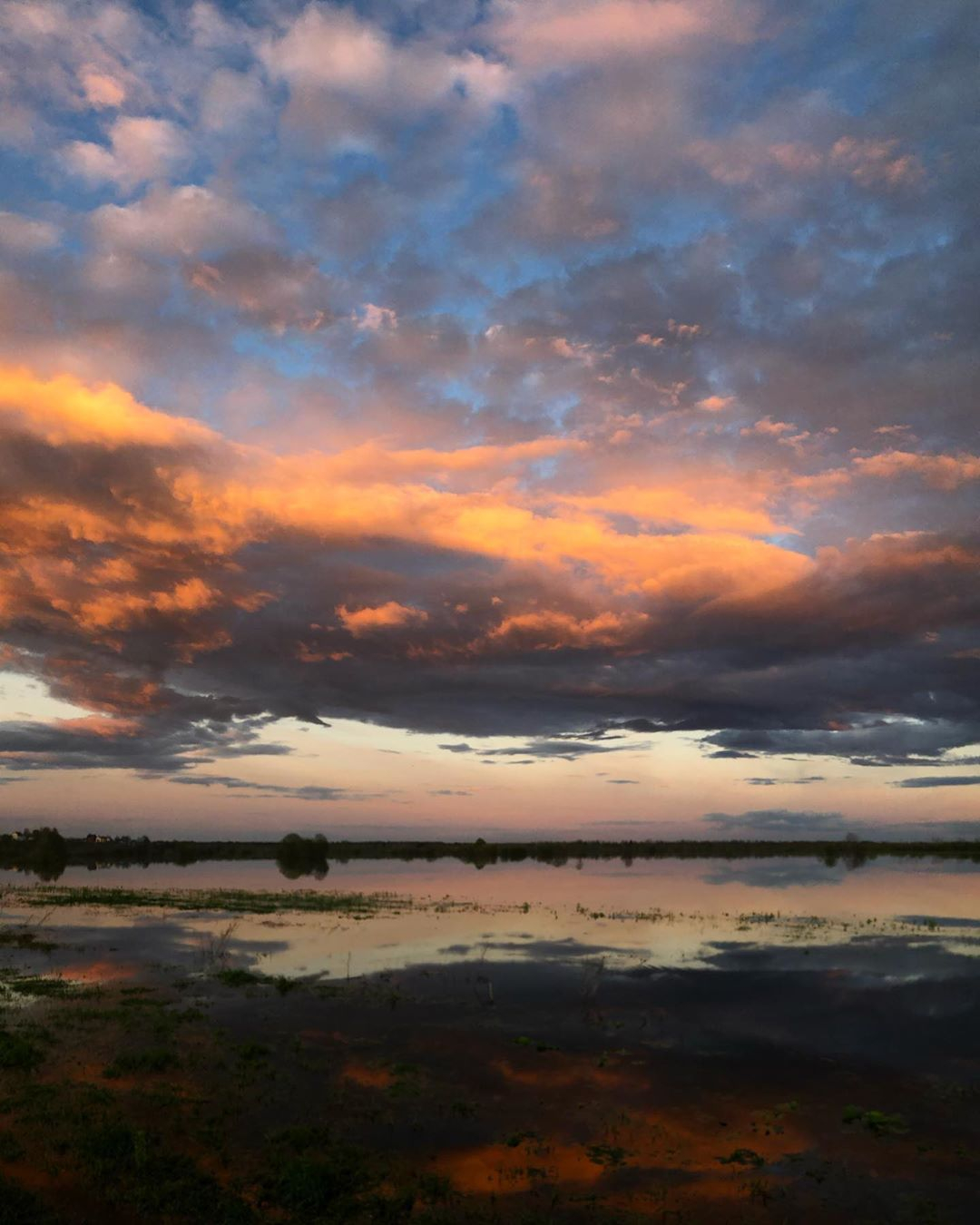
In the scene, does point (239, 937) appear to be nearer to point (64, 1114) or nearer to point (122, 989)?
point (122, 989)

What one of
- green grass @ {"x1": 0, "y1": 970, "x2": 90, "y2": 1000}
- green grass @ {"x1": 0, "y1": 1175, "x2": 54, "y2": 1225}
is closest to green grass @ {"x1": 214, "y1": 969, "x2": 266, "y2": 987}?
green grass @ {"x1": 0, "y1": 970, "x2": 90, "y2": 1000}

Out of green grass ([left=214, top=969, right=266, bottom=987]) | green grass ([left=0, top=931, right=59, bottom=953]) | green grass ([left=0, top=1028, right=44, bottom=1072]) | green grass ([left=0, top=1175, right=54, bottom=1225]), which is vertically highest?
green grass ([left=0, top=1175, right=54, bottom=1225])

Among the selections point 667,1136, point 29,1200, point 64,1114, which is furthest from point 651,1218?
point 64,1114

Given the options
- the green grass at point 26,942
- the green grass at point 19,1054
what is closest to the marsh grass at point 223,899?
the green grass at point 26,942

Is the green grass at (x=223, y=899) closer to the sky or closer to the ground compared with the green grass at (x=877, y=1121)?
closer to the ground

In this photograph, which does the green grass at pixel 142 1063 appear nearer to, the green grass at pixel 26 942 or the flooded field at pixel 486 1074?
the flooded field at pixel 486 1074

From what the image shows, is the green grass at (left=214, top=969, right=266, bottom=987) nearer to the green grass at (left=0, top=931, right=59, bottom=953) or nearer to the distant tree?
the green grass at (left=0, top=931, right=59, bottom=953)

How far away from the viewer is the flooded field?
636 inches

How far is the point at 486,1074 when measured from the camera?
2406cm

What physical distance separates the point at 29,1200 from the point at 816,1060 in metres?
22.3

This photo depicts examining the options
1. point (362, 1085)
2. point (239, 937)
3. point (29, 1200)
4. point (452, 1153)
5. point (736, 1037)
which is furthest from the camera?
point (239, 937)

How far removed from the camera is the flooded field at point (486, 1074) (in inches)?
636

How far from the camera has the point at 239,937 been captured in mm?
49406

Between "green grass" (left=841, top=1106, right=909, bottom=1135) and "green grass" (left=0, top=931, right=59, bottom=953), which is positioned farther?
"green grass" (left=0, top=931, right=59, bottom=953)
